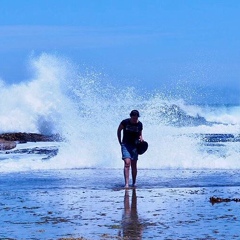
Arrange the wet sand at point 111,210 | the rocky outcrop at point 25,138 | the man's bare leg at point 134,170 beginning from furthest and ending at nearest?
1. the rocky outcrop at point 25,138
2. the man's bare leg at point 134,170
3. the wet sand at point 111,210

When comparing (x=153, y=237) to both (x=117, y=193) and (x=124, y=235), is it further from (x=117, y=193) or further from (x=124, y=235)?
(x=117, y=193)

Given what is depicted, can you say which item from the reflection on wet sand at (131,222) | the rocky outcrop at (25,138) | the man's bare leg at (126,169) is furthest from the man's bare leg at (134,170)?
the rocky outcrop at (25,138)

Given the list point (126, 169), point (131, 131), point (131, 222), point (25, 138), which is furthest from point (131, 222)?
point (25, 138)

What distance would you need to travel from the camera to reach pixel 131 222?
30.1 ft

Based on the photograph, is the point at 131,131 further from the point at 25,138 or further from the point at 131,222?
the point at 25,138

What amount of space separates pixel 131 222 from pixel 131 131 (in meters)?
4.38

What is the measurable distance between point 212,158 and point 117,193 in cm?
659

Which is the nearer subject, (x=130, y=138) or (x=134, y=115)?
(x=134, y=115)

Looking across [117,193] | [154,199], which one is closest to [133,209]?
[154,199]

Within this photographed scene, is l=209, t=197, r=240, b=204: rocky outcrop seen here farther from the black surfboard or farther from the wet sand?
the black surfboard

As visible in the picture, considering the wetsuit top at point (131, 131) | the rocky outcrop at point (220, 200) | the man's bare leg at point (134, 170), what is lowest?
the rocky outcrop at point (220, 200)

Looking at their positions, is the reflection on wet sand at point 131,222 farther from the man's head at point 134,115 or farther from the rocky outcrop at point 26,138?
the rocky outcrop at point 26,138

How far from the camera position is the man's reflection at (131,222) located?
830 centimetres

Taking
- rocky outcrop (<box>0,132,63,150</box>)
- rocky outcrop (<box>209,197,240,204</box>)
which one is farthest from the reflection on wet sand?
rocky outcrop (<box>0,132,63,150</box>)
